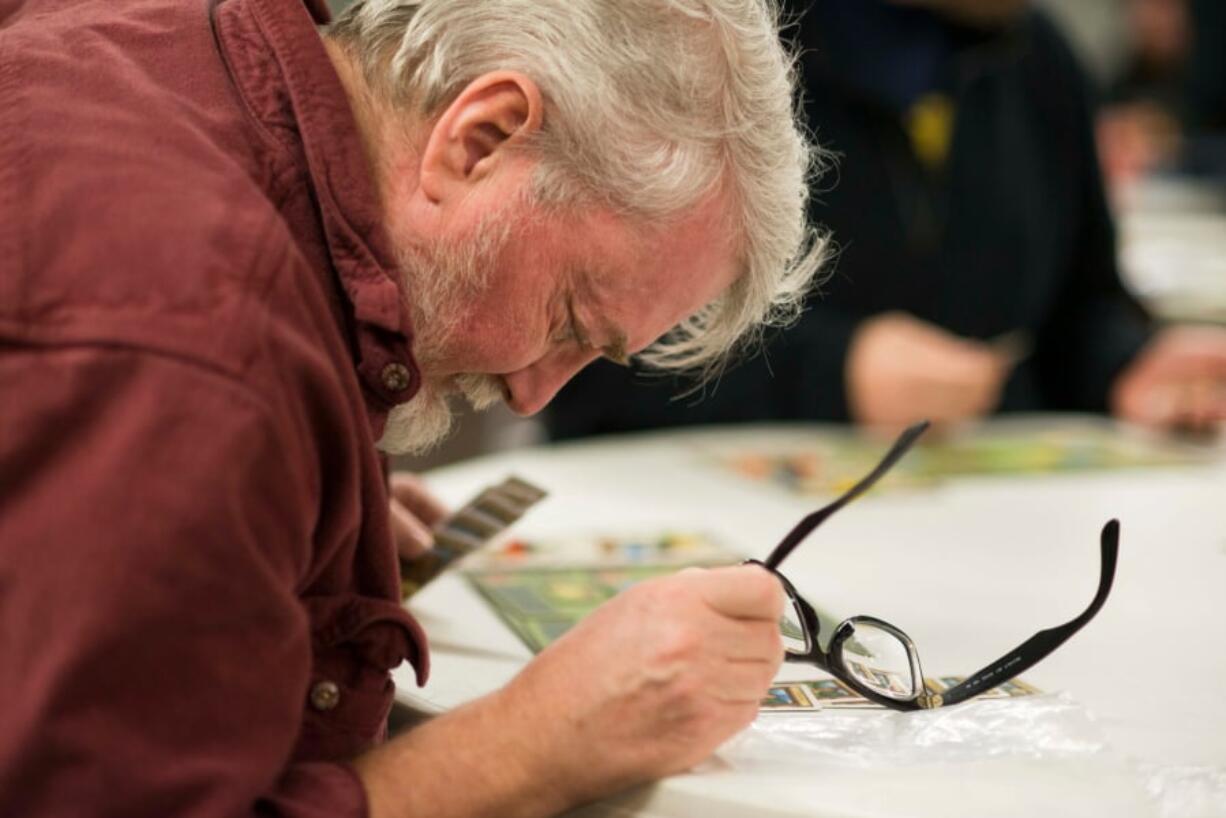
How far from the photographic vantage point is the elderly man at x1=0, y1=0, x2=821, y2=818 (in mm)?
695

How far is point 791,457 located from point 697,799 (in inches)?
42.9

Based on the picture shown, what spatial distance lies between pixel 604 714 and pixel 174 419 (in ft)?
1.08

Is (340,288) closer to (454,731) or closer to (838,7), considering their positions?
(454,731)

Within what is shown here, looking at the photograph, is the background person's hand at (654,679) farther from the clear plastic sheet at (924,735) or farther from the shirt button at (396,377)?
the shirt button at (396,377)

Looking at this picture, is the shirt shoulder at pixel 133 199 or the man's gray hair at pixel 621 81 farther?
the man's gray hair at pixel 621 81

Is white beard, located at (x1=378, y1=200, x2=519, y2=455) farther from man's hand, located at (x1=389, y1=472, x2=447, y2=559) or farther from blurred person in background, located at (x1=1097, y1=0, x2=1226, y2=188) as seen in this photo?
blurred person in background, located at (x1=1097, y1=0, x2=1226, y2=188)

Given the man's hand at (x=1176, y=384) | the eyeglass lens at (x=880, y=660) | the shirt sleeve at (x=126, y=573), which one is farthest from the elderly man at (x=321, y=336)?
the man's hand at (x=1176, y=384)

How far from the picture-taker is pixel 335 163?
86cm

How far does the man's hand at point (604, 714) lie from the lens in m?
0.86

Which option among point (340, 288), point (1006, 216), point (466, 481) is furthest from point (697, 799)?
point (1006, 216)

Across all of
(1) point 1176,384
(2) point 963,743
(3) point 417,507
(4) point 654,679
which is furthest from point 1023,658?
(1) point 1176,384

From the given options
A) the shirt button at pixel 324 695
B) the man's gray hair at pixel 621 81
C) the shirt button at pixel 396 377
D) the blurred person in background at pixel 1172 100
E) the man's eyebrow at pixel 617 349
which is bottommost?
the blurred person in background at pixel 1172 100

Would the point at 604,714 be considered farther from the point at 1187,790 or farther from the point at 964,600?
the point at 964,600

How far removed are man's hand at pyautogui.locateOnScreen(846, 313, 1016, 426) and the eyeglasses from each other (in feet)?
3.32
